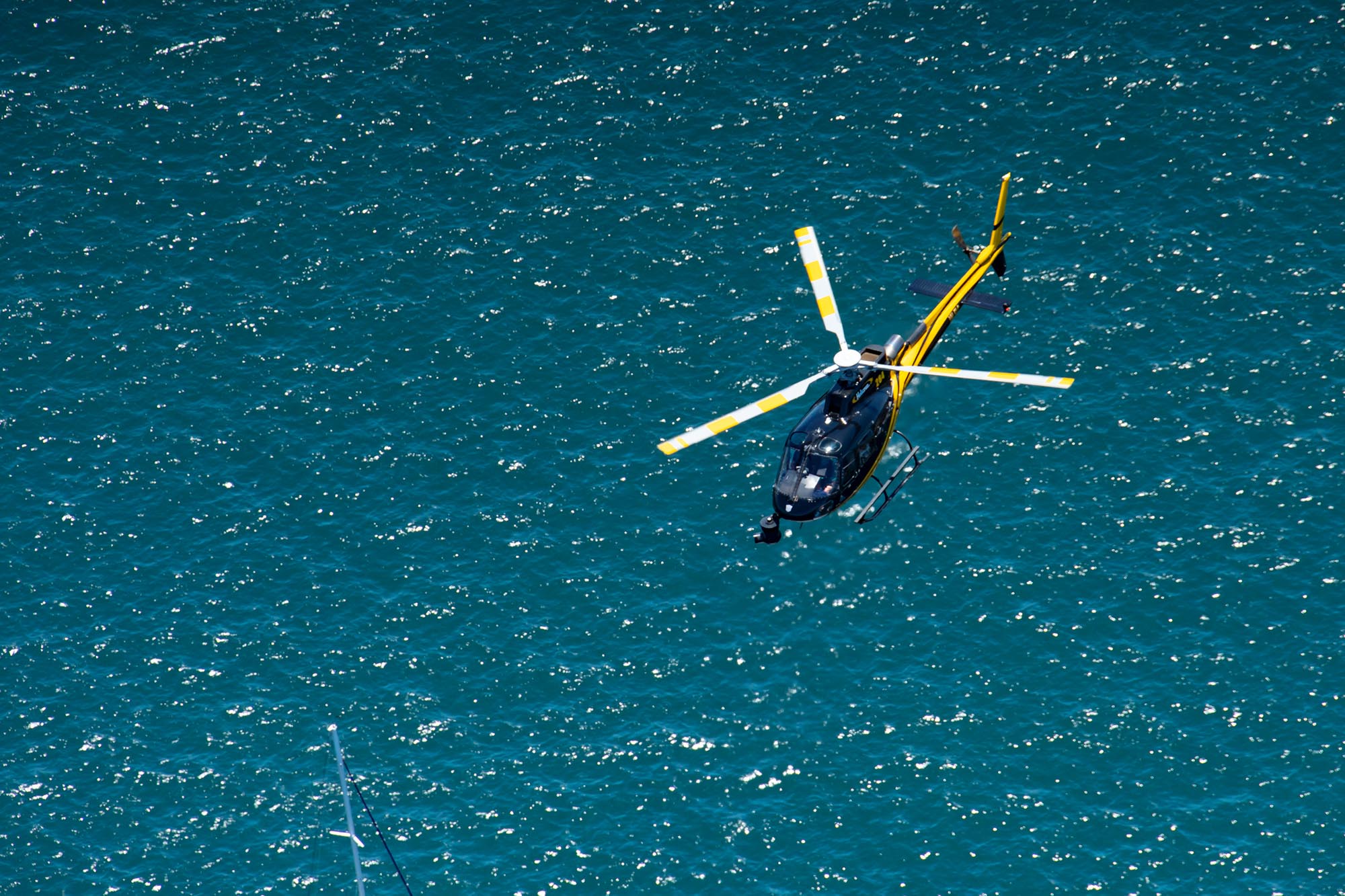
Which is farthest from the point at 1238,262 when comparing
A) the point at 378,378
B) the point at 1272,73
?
the point at 378,378

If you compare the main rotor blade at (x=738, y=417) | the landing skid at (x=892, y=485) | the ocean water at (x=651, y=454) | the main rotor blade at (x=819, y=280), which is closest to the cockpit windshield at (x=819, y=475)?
the main rotor blade at (x=738, y=417)

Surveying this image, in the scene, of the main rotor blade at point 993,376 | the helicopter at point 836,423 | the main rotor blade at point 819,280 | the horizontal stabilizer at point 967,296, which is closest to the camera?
the main rotor blade at point 993,376

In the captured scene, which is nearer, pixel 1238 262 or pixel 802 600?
pixel 802 600

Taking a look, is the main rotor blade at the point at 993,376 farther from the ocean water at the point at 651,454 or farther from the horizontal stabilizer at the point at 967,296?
the ocean water at the point at 651,454

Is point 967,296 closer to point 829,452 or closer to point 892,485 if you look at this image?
point 892,485

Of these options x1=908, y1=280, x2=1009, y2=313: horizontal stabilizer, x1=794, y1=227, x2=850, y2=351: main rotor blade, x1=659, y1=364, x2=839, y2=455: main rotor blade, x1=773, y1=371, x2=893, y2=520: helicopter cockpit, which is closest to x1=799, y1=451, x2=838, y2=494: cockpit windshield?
x1=773, y1=371, x2=893, y2=520: helicopter cockpit

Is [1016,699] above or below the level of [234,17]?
below

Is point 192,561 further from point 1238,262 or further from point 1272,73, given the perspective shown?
point 1272,73
